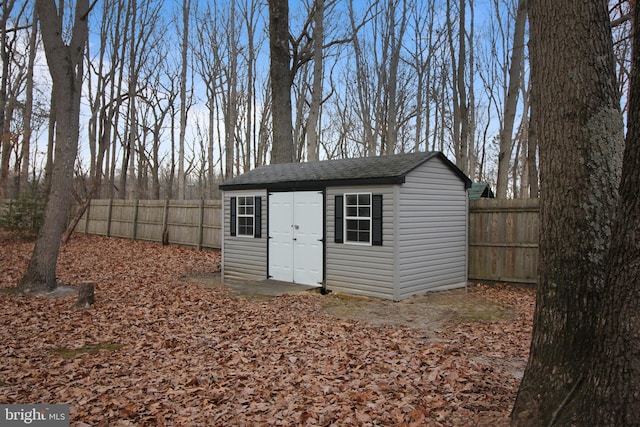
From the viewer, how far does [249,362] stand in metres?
5.16

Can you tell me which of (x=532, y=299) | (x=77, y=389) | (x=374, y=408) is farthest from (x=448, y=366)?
(x=532, y=299)

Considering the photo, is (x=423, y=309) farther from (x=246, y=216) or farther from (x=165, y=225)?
(x=165, y=225)

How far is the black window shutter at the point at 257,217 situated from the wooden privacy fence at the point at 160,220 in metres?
5.34

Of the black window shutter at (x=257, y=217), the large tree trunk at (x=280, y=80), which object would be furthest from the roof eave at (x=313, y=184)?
the large tree trunk at (x=280, y=80)

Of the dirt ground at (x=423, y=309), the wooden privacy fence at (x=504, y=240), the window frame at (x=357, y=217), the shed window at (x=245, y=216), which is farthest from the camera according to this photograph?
the shed window at (x=245, y=216)

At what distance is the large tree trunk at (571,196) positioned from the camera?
9.73 ft

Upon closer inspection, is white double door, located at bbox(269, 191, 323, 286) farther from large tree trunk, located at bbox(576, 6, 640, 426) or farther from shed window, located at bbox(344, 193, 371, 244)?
large tree trunk, located at bbox(576, 6, 640, 426)

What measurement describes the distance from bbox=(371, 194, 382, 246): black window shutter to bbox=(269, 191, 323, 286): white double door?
4.23ft

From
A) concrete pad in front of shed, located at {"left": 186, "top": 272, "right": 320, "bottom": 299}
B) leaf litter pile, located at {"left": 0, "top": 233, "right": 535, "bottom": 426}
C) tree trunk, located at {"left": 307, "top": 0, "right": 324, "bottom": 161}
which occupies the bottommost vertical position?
leaf litter pile, located at {"left": 0, "top": 233, "right": 535, "bottom": 426}

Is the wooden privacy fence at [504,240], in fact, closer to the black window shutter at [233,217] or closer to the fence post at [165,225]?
the black window shutter at [233,217]

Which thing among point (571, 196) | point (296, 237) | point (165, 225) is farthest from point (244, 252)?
point (571, 196)

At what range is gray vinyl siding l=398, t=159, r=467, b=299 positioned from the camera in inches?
351

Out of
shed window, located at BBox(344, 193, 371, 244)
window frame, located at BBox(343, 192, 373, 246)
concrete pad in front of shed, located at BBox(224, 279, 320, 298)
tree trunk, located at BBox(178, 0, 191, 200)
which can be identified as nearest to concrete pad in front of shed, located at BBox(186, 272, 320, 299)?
concrete pad in front of shed, located at BBox(224, 279, 320, 298)

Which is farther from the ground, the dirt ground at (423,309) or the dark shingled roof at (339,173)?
the dark shingled roof at (339,173)
